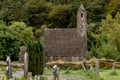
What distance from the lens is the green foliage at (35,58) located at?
33031 millimetres

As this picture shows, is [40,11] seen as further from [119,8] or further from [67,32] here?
[67,32]

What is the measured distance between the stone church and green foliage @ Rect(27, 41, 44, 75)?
25.3 m

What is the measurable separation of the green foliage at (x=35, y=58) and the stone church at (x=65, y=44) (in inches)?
997

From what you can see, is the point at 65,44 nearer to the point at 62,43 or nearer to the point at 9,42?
the point at 62,43

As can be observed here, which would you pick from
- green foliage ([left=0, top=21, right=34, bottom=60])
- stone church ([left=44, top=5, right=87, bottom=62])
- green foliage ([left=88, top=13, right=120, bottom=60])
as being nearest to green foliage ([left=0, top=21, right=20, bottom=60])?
green foliage ([left=0, top=21, right=34, bottom=60])

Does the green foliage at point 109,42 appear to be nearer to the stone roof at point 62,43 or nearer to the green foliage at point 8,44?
the stone roof at point 62,43

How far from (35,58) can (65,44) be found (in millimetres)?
28036

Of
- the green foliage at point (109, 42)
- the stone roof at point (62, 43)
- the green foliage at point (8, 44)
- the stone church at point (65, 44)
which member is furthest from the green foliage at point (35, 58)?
the green foliage at point (8, 44)

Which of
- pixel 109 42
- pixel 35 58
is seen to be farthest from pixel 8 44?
pixel 35 58

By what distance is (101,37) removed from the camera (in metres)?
67.9

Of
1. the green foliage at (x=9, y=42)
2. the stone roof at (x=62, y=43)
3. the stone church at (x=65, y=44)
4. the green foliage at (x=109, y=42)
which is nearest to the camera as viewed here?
the green foliage at (x=109, y=42)

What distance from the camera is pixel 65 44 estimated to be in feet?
200

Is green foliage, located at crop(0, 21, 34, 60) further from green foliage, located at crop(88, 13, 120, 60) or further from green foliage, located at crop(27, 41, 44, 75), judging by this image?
green foliage, located at crop(27, 41, 44, 75)

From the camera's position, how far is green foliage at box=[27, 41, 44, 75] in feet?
108
